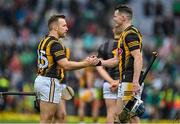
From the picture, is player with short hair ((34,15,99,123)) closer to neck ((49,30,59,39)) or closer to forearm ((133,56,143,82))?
neck ((49,30,59,39))

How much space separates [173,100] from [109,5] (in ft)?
22.0

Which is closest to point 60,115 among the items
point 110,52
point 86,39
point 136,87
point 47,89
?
point 110,52

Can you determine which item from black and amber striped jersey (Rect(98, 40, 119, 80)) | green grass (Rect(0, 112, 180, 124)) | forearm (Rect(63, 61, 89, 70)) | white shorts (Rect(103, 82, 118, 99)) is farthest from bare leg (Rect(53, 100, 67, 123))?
green grass (Rect(0, 112, 180, 124))

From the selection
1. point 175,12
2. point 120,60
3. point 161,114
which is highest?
point 175,12

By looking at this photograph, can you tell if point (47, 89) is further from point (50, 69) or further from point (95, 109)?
point (95, 109)

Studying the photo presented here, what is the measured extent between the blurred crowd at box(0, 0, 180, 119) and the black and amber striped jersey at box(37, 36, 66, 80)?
11.1 metres

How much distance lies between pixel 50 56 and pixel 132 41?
159 cm

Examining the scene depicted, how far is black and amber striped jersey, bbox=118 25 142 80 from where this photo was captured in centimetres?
1421

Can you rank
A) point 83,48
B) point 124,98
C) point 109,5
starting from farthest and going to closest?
point 109,5 < point 83,48 < point 124,98

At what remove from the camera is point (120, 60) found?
14.6 metres

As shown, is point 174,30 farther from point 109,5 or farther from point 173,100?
point 173,100

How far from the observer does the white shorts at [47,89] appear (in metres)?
14.8

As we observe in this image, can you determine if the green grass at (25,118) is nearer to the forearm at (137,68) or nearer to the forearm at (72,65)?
the forearm at (72,65)

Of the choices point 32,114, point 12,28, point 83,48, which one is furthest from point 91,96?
point 12,28
